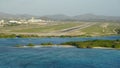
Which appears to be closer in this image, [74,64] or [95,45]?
[74,64]

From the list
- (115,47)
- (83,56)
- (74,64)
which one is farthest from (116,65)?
(115,47)

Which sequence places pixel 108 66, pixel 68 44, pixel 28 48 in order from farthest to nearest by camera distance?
1. pixel 68 44
2. pixel 28 48
3. pixel 108 66

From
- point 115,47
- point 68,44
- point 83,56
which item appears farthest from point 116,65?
point 68,44

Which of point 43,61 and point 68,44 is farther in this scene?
point 68,44

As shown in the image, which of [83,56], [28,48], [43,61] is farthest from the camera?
[28,48]

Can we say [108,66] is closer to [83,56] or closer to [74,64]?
[74,64]

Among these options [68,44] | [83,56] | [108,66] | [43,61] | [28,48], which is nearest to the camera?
[108,66]

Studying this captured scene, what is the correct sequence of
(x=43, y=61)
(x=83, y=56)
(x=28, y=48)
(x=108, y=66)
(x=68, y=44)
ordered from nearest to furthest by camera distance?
(x=108, y=66), (x=43, y=61), (x=83, y=56), (x=28, y=48), (x=68, y=44)

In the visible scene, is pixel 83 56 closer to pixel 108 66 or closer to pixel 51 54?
pixel 51 54
